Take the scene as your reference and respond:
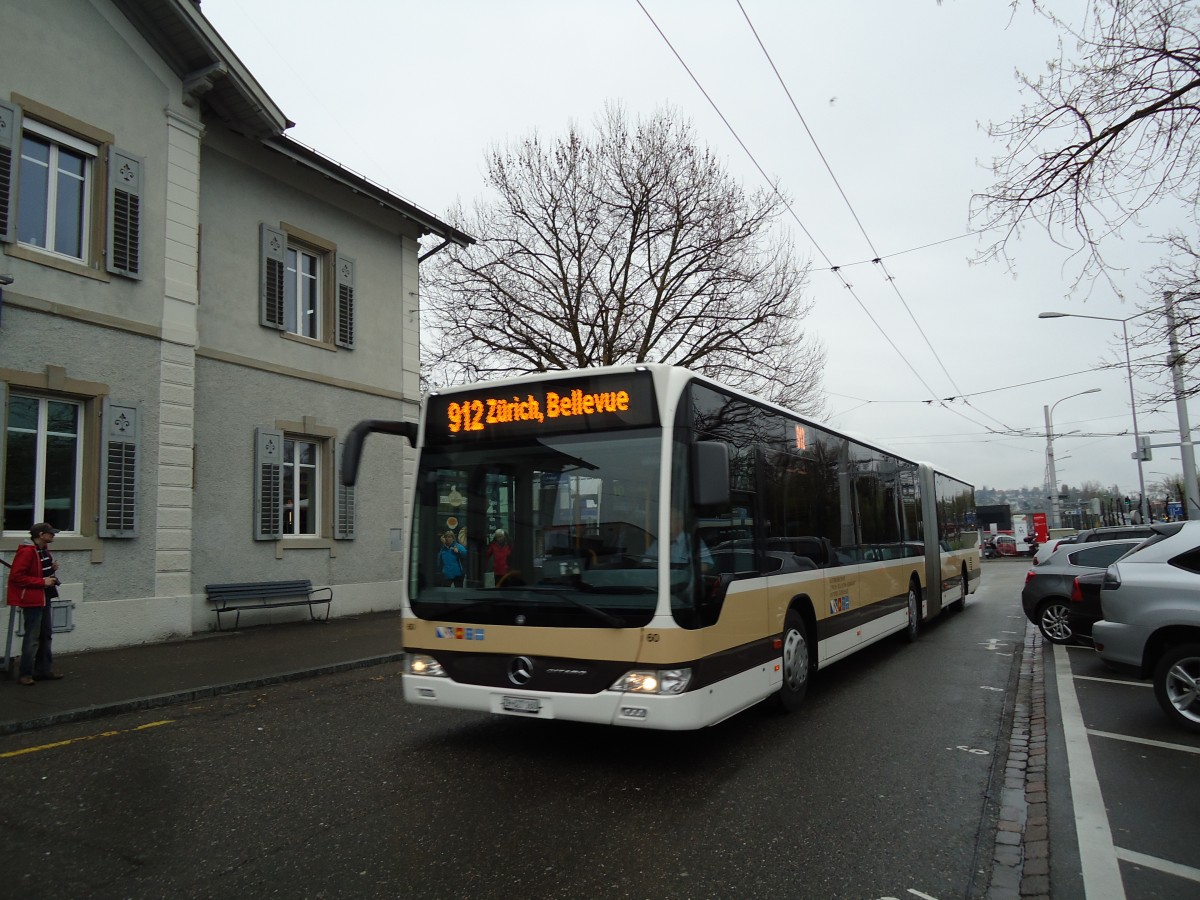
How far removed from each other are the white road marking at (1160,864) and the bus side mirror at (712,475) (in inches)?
111

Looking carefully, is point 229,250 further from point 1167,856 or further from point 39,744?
point 1167,856

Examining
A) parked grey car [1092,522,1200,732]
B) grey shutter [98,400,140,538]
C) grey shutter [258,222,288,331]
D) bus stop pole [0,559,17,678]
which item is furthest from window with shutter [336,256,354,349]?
parked grey car [1092,522,1200,732]

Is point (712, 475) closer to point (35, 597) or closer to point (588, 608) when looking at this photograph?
point (588, 608)

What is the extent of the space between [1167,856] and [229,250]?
48.6ft

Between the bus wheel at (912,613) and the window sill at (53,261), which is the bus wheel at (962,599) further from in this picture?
the window sill at (53,261)

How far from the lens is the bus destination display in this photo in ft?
18.6

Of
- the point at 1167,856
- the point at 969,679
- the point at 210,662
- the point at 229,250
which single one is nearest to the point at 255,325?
the point at 229,250

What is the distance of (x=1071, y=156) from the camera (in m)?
7.77

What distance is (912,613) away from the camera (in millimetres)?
12195

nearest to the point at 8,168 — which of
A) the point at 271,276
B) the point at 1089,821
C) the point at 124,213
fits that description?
the point at 124,213

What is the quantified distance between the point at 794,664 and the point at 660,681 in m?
2.49

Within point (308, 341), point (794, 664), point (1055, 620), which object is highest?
point (308, 341)

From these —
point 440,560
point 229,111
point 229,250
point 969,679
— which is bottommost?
point 969,679

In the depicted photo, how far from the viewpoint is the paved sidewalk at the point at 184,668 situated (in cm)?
789
